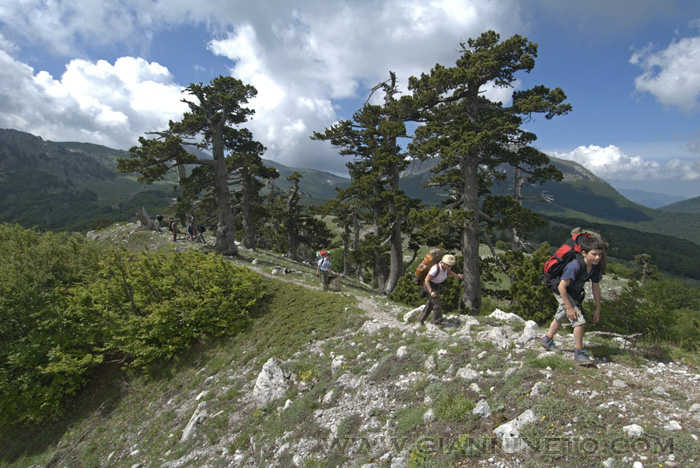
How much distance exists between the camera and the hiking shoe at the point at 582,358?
6.41 m

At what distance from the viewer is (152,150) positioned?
24.0 metres

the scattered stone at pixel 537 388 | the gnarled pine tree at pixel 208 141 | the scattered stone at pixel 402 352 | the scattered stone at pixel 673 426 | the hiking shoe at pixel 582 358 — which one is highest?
the gnarled pine tree at pixel 208 141

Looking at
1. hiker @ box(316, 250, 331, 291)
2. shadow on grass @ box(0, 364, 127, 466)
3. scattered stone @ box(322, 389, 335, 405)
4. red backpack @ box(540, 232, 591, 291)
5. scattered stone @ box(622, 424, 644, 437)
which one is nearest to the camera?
scattered stone @ box(622, 424, 644, 437)

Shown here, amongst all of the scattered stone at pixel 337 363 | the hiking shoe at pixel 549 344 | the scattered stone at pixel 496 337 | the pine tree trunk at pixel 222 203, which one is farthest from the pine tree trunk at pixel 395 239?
the hiking shoe at pixel 549 344

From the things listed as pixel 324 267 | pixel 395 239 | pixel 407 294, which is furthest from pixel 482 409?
pixel 395 239

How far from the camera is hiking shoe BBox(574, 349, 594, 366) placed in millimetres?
6408

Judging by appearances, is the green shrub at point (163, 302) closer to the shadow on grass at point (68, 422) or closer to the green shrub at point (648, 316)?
the shadow on grass at point (68, 422)

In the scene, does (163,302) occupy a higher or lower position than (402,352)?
lower

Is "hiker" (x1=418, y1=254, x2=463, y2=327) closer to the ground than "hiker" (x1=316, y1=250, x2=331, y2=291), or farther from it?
farther from it

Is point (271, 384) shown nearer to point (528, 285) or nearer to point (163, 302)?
point (163, 302)

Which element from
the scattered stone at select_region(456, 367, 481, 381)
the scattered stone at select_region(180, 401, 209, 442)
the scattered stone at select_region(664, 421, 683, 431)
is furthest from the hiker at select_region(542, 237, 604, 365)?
the scattered stone at select_region(180, 401, 209, 442)

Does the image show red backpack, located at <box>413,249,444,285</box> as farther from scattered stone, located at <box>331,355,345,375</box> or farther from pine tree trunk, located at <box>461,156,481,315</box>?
pine tree trunk, located at <box>461,156,481,315</box>

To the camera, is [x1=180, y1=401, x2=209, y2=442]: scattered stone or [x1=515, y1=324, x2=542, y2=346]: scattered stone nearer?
[x1=515, y1=324, x2=542, y2=346]: scattered stone

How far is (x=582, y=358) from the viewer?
6516 millimetres
